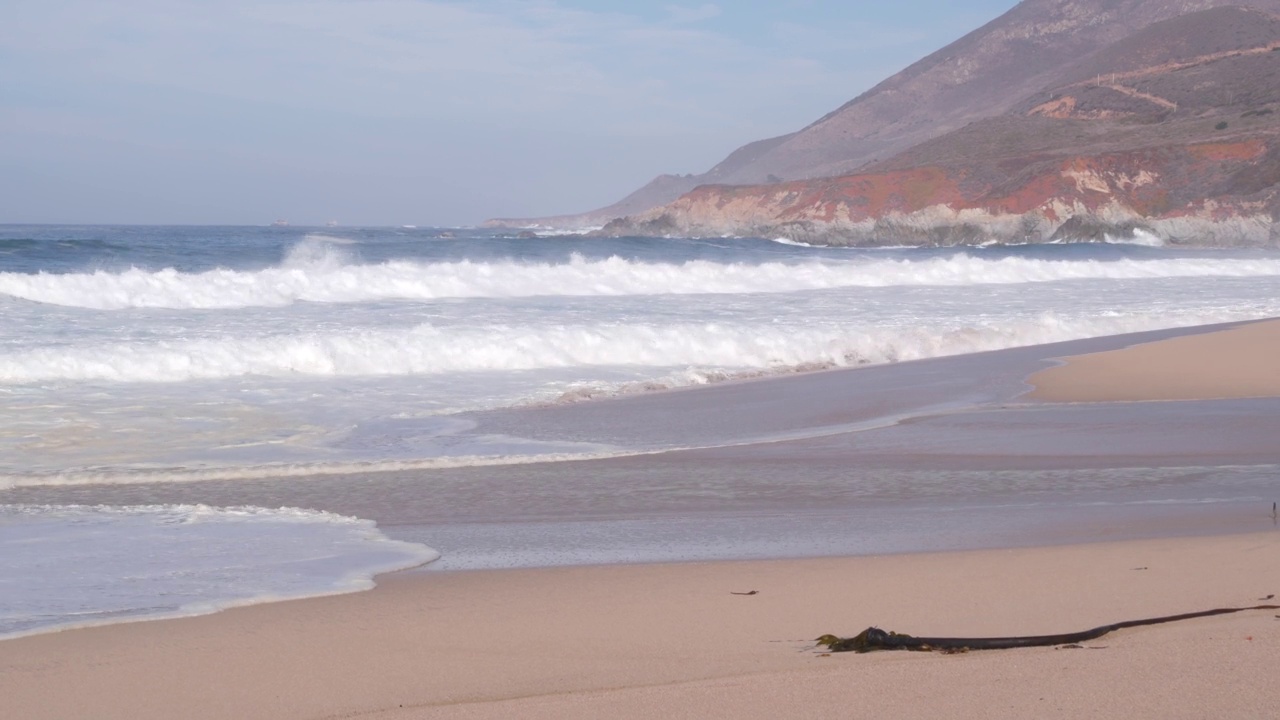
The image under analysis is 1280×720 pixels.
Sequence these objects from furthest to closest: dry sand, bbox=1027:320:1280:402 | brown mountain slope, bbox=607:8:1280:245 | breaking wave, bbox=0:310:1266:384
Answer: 1. brown mountain slope, bbox=607:8:1280:245
2. breaking wave, bbox=0:310:1266:384
3. dry sand, bbox=1027:320:1280:402

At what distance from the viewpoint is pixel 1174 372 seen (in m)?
11.7

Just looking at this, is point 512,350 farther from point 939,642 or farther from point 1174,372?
point 939,642

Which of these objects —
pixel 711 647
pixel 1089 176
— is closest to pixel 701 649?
pixel 711 647

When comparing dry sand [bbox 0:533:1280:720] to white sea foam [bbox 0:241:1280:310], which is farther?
white sea foam [bbox 0:241:1280:310]

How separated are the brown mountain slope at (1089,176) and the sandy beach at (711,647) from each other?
187ft

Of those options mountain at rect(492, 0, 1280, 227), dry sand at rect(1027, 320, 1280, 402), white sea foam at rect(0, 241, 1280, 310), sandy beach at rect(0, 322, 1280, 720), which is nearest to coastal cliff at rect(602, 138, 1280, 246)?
white sea foam at rect(0, 241, 1280, 310)

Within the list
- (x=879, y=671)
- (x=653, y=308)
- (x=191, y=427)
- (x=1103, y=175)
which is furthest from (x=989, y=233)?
(x=879, y=671)

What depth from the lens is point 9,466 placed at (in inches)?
296

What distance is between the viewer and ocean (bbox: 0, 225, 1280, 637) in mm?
5254

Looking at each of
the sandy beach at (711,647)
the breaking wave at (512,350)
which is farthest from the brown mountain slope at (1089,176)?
the sandy beach at (711,647)

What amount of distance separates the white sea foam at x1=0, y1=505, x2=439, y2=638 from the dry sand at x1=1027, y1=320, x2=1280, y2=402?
7029 millimetres

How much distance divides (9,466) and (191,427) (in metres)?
1.70

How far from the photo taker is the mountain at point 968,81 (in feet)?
458

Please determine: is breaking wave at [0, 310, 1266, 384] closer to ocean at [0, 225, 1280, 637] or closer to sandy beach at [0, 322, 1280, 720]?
ocean at [0, 225, 1280, 637]
